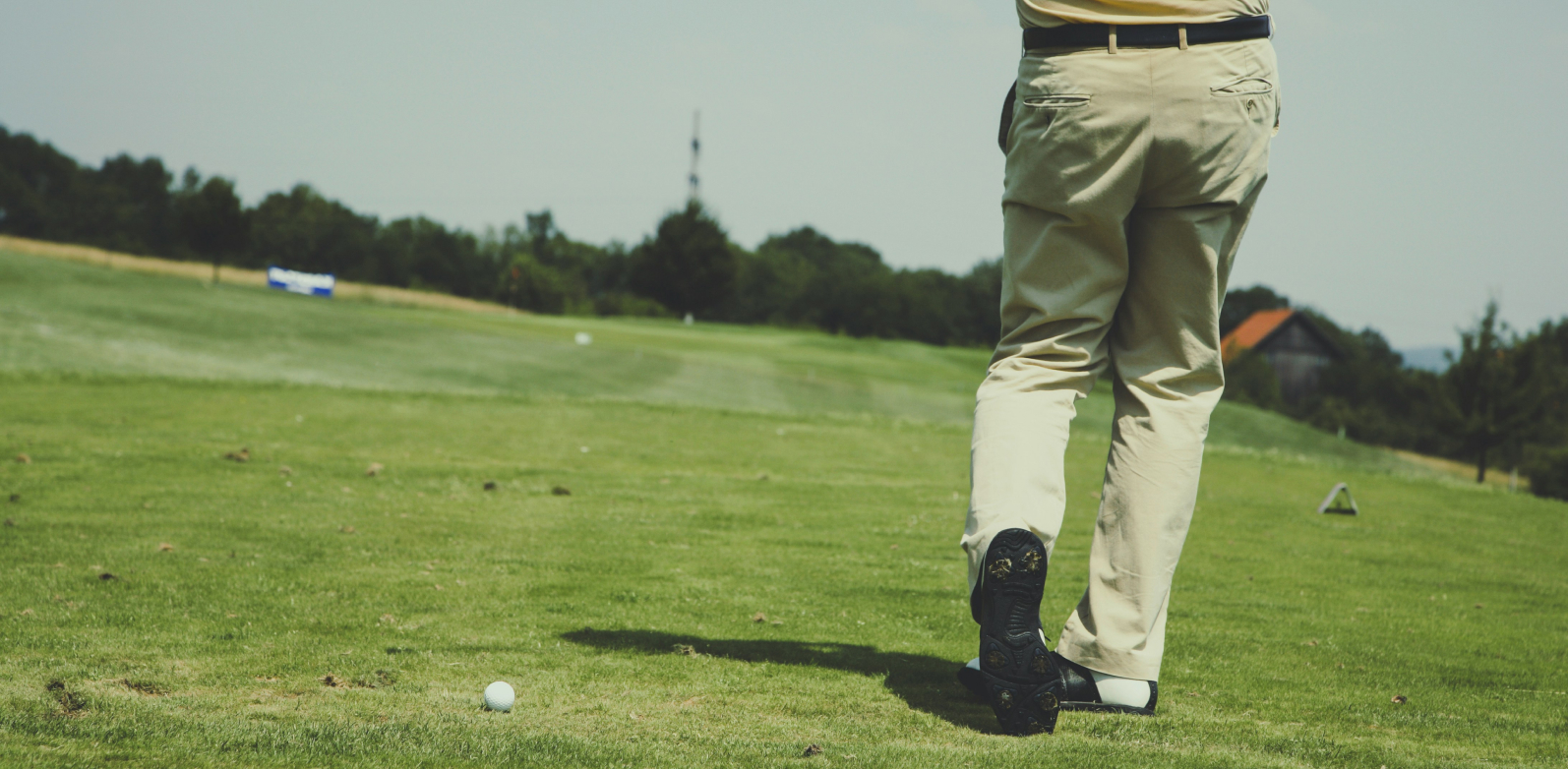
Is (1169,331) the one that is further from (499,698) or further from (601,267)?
(601,267)

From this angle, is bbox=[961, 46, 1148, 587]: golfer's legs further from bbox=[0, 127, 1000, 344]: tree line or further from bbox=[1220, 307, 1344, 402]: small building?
bbox=[1220, 307, 1344, 402]: small building

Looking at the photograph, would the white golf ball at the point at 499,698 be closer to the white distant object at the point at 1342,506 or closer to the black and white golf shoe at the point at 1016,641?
the black and white golf shoe at the point at 1016,641

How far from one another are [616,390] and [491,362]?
359cm

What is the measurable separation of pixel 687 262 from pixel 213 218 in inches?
1077

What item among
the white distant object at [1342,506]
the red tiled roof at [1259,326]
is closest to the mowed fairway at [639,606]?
the white distant object at [1342,506]

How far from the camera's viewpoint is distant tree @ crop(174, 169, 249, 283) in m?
53.6

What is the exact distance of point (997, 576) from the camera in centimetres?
245

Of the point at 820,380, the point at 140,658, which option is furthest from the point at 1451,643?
the point at 820,380

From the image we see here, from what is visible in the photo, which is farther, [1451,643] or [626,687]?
[1451,643]

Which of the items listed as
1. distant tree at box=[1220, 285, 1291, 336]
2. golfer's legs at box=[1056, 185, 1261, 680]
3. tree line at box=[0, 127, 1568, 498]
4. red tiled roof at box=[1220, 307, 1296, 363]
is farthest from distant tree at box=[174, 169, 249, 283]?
distant tree at box=[1220, 285, 1291, 336]

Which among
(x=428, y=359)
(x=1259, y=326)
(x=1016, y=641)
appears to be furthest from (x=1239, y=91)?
(x=1259, y=326)

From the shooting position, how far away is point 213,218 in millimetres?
53781

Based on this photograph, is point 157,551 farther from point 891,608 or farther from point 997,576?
point 997,576

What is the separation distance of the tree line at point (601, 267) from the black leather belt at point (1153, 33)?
163ft
